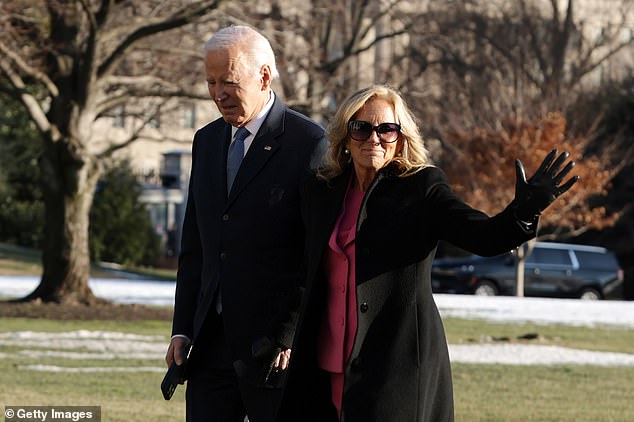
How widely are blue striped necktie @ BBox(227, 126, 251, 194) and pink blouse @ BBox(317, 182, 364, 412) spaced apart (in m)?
0.85

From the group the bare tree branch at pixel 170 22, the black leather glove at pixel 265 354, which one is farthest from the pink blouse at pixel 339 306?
the bare tree branch at pixel 170 22

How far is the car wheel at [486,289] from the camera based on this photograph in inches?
1448

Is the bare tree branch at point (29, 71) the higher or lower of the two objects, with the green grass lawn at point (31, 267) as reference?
higher

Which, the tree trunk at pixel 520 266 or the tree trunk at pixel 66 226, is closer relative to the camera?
the tree trunk at pixel 66 226

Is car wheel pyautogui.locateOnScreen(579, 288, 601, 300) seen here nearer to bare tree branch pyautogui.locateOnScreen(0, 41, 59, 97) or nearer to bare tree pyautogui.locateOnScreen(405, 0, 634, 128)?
Result: bare tree pyautogui.locateOnScreen(405, 0, 634, 128)

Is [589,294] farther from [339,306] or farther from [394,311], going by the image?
[394,311]

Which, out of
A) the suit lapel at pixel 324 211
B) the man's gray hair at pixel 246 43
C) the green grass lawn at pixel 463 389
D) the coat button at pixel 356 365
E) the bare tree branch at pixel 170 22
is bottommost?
the green grass lawn at pixel 463 389

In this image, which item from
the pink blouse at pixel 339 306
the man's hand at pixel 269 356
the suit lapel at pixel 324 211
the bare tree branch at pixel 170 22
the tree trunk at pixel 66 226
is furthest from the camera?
the tree trunk at pixel 66 226

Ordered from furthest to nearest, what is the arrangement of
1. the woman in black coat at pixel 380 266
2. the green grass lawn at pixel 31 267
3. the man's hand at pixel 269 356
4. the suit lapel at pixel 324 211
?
1. the green grass lawn at pixel 31 267
2. the man's hand at pixel 269 356
3. the suit lapel at pixel 324 211
4. the woman in black coat at pixel 380 266

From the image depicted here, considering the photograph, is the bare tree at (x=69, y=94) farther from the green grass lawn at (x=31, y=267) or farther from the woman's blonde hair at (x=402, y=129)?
the woman's blonde hair at (x=402, y=129)

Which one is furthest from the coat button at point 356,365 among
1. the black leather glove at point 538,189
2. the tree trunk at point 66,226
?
the tree trunk at point 66,226

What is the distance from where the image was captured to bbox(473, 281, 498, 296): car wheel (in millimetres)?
36781

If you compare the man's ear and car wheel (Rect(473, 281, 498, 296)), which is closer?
the man's ear

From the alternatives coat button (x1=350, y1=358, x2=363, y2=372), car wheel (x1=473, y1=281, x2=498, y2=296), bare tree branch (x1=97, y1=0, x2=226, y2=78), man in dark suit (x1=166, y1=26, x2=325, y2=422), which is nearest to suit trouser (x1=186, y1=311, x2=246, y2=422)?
man in dark suit (x1=166, y1=26, x2=325, y2=422)
